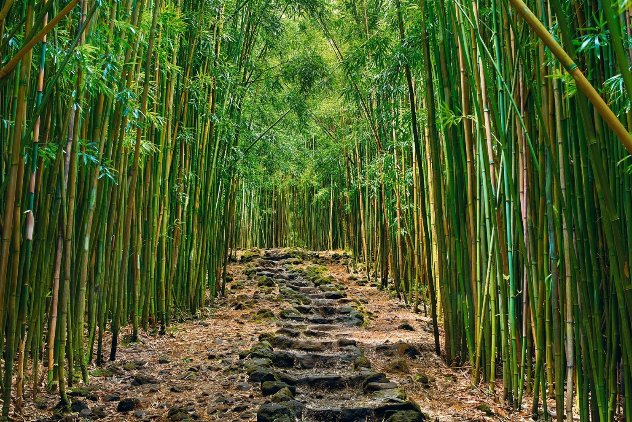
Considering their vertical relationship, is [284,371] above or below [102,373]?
below

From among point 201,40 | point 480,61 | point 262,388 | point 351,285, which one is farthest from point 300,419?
point 351,285

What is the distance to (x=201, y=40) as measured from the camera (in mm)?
4508

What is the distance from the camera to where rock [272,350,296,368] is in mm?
3447

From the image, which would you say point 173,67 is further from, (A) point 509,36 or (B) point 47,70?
(A) point 509,36

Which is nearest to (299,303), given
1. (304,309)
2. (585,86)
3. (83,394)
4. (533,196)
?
(304,309)

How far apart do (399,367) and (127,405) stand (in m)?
1.63

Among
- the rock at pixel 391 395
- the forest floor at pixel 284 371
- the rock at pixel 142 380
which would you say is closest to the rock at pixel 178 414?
the forest floor at pixel 284 371

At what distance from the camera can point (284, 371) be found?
332 cm

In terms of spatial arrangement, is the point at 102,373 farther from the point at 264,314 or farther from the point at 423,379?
the point at 264,314

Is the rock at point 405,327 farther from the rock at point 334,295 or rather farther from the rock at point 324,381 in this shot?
the rock at point 324,381

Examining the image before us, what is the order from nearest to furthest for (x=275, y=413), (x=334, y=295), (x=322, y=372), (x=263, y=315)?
(x=275, y=413), (x=322, y=372), (x=263, y=315), (x=334, y=295)

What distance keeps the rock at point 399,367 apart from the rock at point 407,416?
90 centimetres

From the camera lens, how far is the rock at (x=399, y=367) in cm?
324

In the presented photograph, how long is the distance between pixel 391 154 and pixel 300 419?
3732 millimetres
